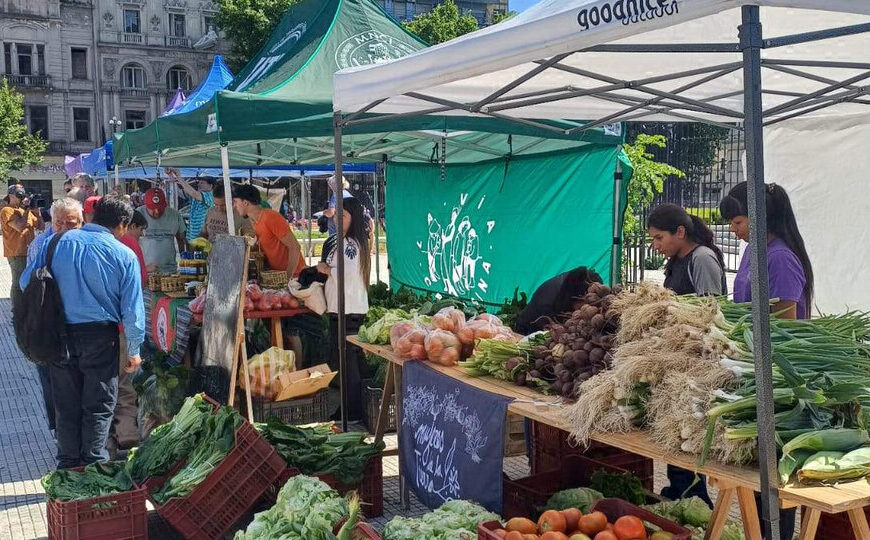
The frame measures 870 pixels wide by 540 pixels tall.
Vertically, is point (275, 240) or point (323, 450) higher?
point (275, 240)

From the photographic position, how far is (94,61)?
50438 millimetres

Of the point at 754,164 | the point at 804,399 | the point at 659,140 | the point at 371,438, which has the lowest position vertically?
the point at 371,438

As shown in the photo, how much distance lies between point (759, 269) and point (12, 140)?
146 ft

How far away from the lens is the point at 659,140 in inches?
519

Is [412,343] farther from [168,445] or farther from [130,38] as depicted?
[130,38]

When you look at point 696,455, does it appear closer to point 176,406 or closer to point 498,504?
point 498,504

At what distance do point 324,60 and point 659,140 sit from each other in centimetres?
747

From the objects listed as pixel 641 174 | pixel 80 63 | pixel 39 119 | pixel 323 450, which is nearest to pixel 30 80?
pixel 39 119

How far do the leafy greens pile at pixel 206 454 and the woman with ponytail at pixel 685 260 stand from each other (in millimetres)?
2594

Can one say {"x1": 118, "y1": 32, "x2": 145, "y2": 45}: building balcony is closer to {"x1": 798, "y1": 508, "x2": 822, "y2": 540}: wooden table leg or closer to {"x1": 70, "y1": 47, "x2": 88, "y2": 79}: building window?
{"x1": 70, "y1": 47, "x2": 88, "y2": 79}: building window

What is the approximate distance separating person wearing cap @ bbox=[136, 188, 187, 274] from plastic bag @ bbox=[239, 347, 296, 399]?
424 centimetres

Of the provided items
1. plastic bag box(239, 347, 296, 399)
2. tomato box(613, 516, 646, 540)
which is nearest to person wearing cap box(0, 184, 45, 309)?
plastic bag box(239, 347, 296, 399)

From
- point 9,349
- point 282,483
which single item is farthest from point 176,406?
point 9,349

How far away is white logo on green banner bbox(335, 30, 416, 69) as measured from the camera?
773 centimetres
